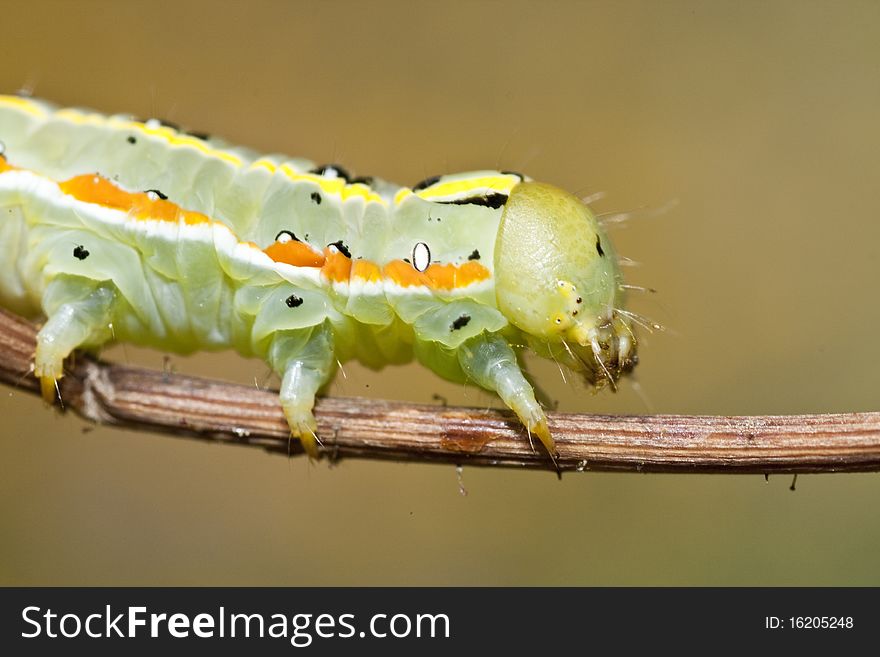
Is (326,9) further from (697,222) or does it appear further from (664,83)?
(697,222)

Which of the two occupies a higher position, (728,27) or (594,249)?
(728,27)

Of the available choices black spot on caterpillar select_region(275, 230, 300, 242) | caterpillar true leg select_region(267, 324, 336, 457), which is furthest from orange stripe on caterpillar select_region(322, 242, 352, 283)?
caterpillar true leg select_region(267, 324, 336, 457)

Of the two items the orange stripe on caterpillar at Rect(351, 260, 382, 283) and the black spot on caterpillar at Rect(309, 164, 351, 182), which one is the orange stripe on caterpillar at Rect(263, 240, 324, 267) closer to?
the orange stripe on caterpillar at Rect(351, 260, 382, 283)

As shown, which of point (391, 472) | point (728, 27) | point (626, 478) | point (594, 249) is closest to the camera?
point (594, 249)

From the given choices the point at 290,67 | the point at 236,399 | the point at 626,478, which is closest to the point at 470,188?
the point at 236,399

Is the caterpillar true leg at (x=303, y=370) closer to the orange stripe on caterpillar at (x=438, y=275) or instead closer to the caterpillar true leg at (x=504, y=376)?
the orange stripe on caterpillar at (x=438, y=275)

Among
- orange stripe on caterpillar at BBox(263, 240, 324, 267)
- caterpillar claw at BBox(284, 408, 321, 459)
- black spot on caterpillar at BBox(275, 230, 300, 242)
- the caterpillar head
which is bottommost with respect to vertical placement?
caterpillar claw at BBox(284, 408, 321, 459)
